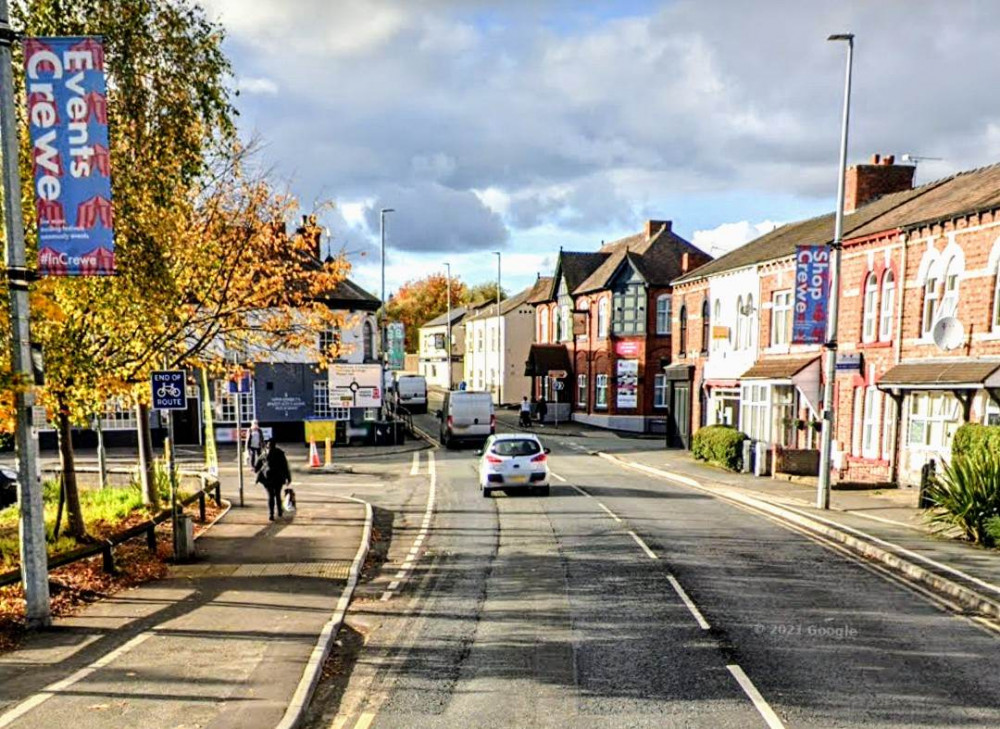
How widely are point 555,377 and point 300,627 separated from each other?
1587 inches

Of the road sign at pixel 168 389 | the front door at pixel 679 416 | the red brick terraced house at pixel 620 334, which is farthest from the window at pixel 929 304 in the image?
the road sign at pixel 168 389

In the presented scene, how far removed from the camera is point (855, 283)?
23.7m

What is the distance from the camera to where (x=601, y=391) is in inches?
1794

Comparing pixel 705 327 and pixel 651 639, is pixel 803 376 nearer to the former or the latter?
pixel 705 327

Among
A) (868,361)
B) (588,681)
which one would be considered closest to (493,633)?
(588,681)

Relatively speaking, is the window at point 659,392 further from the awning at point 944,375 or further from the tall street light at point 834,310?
the tall street light at point 834,310

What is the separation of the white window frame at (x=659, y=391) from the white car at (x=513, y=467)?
24701 millimetres

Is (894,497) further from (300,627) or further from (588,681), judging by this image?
(300,627)

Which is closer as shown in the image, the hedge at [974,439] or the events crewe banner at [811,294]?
the hedge at [974,439]

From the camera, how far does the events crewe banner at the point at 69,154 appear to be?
8.49 m

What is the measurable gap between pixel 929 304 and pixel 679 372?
15.1 meters

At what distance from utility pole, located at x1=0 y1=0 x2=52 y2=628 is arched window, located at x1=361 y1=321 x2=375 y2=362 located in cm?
2918

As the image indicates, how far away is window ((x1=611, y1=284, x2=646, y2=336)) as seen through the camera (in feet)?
142

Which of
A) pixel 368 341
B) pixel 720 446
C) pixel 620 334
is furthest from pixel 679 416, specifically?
pixel 368 341
